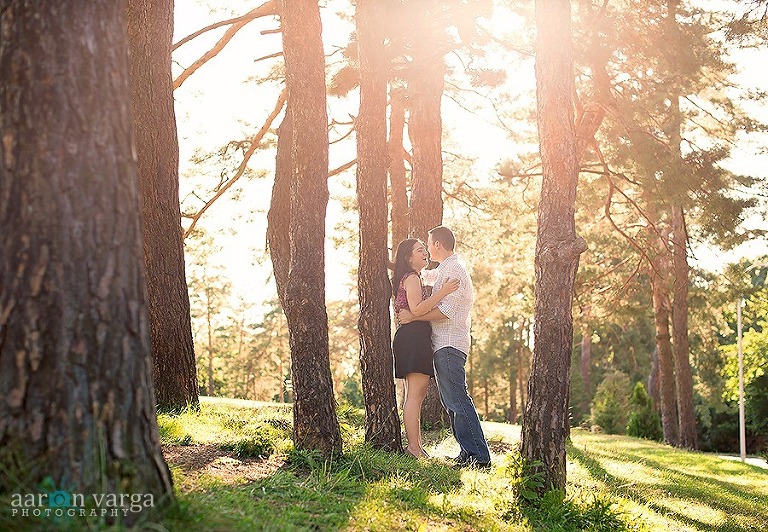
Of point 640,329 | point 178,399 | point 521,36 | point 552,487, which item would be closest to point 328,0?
point 521,36

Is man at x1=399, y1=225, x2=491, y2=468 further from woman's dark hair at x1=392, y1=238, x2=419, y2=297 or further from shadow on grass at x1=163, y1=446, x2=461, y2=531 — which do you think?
shadow on grass at x1=163, y1=446, x2=461, y2=531

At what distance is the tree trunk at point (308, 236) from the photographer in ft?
22.1

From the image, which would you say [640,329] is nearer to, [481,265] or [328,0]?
[481,265]

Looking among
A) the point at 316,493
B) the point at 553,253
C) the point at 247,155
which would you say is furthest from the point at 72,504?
the point at 247,155

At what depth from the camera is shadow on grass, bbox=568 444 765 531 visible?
8.34 m

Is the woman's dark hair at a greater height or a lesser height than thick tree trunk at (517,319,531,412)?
greater

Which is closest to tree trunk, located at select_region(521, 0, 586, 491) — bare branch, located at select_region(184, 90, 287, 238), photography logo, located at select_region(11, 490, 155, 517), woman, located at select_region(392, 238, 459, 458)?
woman, located at select_region(392, 238, 459, 458)

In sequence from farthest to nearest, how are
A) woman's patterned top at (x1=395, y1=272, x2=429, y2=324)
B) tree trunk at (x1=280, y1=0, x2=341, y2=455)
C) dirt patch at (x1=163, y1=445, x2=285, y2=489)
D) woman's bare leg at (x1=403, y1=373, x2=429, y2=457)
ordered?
1. woman's bare leg at (x1=403, y1=373, x2=429, y2=457)
2. woman's patterned top at (x1=395, y1=272, x2=429, y2=324)
3. tree trunk at (x1=280, y1=0, x2=341, y2=455)
4. dirt patch at (x1=163, y1=445, x2=285, y2=489)

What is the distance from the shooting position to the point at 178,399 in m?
9.16

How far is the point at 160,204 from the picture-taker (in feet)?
30.7

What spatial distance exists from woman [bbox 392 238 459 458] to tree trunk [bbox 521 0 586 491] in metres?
1.41

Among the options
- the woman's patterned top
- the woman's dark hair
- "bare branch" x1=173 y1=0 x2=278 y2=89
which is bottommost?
the woman's patterned top

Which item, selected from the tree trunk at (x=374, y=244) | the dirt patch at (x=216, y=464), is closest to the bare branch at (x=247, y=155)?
the tree trunk at (x=374, y=244)

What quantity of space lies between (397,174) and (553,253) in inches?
348
